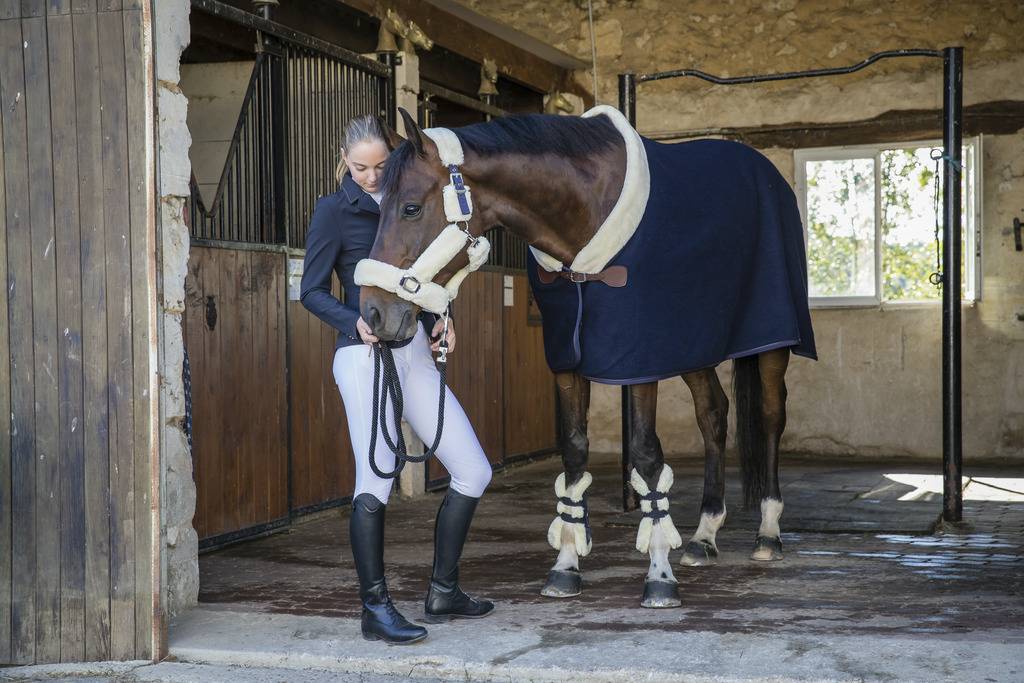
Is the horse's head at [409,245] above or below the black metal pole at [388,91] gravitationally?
below

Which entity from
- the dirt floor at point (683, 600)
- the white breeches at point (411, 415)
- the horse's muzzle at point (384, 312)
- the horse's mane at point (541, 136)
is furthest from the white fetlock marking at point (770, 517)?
the horse's muzzle at point (384, 312)

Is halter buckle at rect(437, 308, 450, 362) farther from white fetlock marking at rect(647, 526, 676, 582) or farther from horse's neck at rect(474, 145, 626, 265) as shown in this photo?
white fetlock marking at rect(647, 526, 676, 582)

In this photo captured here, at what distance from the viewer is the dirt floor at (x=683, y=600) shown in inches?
120

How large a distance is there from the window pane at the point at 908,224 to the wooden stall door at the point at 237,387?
4.66 m

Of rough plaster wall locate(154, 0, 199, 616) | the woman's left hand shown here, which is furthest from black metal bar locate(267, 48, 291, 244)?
the woman's left hand

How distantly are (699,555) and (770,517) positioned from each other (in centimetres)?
37

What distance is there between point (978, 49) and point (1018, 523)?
387cm

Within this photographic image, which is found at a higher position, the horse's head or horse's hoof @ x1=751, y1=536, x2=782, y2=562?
the horse's head

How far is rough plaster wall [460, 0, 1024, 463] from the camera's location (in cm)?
775

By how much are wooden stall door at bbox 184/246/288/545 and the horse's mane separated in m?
1.80

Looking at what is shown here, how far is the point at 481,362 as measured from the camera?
7.36 m

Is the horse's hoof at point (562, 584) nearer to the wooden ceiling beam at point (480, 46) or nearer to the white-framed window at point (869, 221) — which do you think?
the wooden ceiling beam at point (480, 46)

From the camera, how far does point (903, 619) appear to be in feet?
11.4

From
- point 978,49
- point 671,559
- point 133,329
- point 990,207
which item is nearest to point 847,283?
point 990,207
